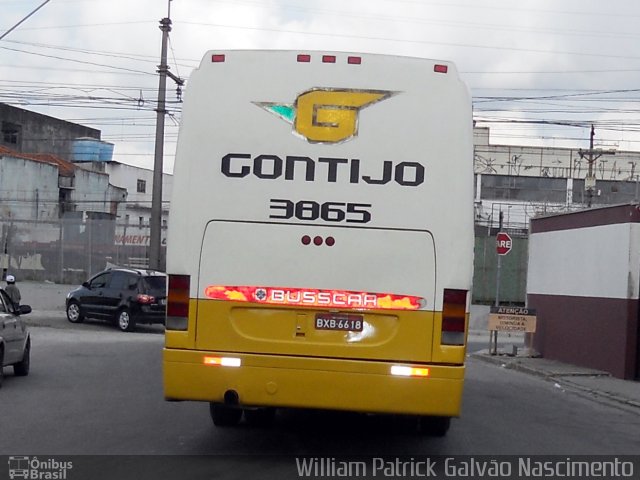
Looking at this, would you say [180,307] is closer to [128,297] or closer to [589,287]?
[589,287]

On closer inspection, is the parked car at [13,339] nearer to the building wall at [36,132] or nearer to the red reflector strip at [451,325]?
the red reflector strip at [451,325]

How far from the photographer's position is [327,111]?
8.45 metres

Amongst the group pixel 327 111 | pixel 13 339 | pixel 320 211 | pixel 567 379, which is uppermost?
pixel 327 111

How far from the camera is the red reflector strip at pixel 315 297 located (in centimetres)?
830

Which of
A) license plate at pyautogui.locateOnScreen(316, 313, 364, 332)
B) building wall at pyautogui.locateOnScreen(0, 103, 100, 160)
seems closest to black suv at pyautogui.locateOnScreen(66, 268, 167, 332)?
license plate at pyautogui.locateOnScreen(316, 313, 364, 332)

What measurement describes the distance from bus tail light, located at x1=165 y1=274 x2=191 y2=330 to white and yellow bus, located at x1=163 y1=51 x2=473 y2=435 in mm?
13

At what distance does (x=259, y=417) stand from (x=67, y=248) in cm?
2559

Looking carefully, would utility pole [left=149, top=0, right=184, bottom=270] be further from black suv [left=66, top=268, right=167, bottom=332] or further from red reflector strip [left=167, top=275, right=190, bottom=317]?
red reflector strip [left=167, top=275, right=190, bottom=317]

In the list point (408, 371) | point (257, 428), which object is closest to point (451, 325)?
point (408, 371)

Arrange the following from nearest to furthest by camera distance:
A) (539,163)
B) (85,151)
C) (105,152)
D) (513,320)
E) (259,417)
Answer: (259,417)
(513,320)
(539,163)
(85,151)
(105,152)

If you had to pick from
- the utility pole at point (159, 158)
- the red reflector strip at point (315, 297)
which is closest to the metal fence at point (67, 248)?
the utility pole at point (159, 158)

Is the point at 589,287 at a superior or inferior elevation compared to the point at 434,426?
superior

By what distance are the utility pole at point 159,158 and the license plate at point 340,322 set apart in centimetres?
2315

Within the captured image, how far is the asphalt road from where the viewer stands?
974 cm
